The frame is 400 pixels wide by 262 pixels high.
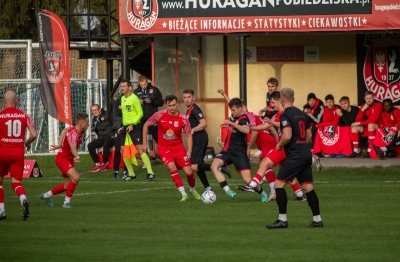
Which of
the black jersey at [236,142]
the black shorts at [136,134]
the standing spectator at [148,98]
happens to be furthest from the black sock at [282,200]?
the standing spectator at [148,98]

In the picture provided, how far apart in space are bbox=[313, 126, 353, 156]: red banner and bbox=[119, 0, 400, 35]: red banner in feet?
8.59

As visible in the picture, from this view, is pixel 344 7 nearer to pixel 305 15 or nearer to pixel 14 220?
pixel 305 15

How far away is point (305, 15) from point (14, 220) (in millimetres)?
11958

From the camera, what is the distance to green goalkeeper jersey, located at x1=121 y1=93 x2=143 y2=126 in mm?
22219

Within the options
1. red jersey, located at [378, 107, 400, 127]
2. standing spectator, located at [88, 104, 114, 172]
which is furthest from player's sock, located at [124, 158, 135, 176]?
red jersey, located at [378, 107, 400, 127]

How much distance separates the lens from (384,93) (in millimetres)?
25484

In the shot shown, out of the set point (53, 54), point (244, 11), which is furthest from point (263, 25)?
point (53, 54)

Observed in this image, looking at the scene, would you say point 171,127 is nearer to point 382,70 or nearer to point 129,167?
point 129,167

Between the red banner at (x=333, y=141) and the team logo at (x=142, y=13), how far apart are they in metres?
5.25

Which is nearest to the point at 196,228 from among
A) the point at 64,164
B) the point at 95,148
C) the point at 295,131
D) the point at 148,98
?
the point at 295,131

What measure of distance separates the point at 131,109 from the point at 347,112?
19.2 feet

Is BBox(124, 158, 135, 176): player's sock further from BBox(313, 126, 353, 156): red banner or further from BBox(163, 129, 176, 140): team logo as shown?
BBox(163, 129, 176, 140): team logo

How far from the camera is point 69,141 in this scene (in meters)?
15.1

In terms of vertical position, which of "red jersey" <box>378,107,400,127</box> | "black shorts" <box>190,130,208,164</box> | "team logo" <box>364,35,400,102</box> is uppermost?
"team logo" <box>364,35,400,102</box>
